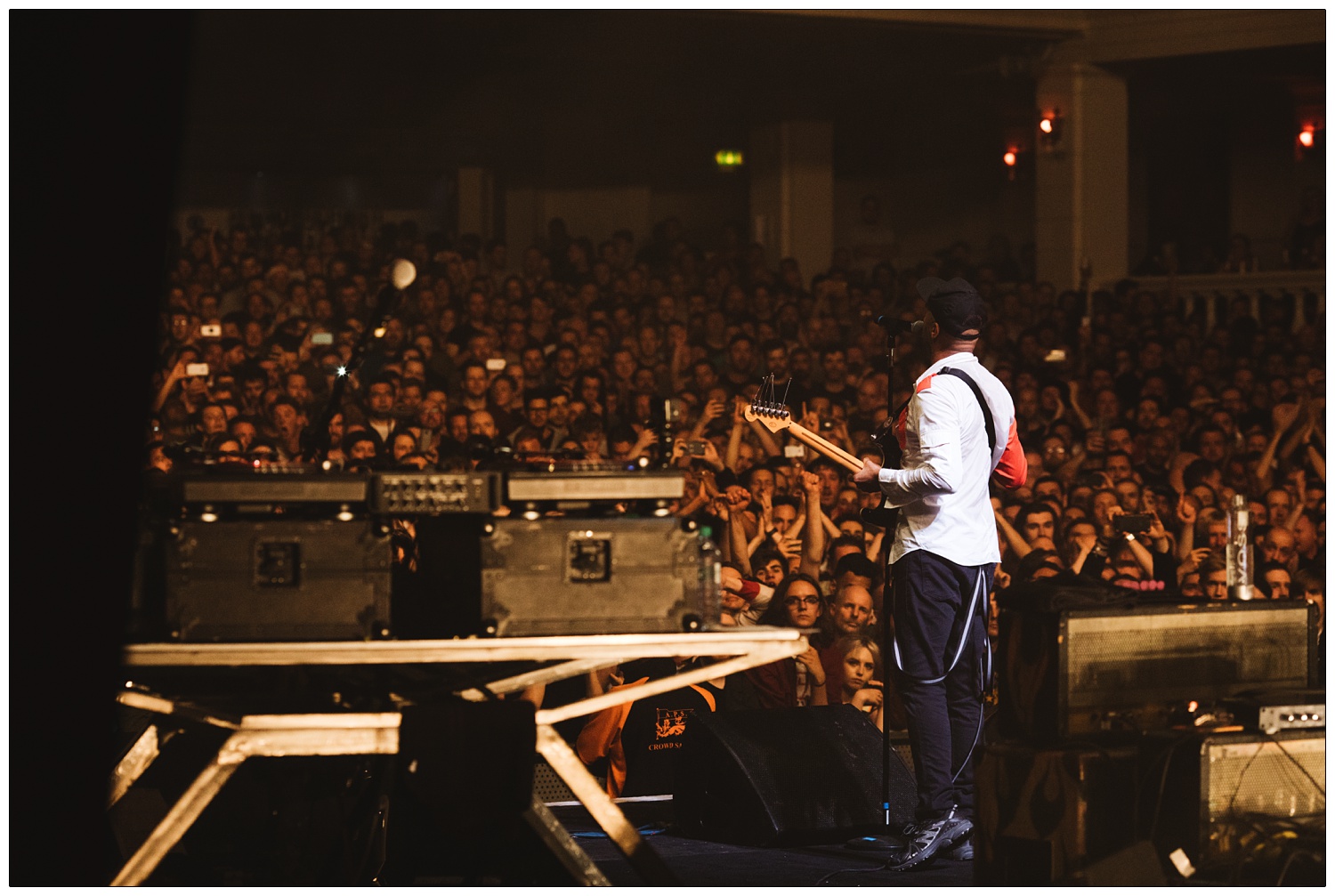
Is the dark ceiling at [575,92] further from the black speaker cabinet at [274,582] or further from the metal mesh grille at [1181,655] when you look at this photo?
the black speaker cabinet at [274,582]

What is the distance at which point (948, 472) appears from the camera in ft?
13.7

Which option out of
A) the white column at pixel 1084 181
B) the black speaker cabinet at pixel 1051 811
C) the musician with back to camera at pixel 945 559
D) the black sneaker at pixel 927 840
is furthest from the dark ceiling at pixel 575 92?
the black speaker cabinet at pixel 1051 811

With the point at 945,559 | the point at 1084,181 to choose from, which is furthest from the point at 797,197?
the point at 945,559

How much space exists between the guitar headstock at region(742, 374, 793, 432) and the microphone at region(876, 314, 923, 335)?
1.17ft

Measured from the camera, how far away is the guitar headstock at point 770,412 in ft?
15.1

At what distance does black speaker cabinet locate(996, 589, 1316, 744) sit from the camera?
3.98 m

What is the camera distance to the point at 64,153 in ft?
11.0

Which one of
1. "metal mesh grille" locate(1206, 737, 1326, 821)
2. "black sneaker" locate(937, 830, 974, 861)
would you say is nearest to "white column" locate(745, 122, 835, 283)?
"black sneaker" locate(937, 830, 974, 861)

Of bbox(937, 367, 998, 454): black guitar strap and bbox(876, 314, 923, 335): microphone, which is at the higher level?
bbox(876, 314, 923, 335): microphone

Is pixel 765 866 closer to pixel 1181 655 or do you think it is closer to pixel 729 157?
pixel 1181 655

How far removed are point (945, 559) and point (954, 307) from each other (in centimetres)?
68

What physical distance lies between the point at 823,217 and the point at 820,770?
1007cm

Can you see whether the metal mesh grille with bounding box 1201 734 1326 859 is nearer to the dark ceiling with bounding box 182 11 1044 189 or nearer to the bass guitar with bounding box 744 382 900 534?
the bass guitar with bounding box 744 382 900 534

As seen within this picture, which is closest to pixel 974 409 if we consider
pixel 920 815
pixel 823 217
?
pixel 920 815
